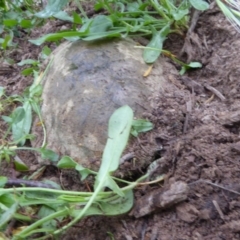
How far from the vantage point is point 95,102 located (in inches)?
54.6

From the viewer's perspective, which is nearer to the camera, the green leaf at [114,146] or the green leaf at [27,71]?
the green leaf at [114,146]

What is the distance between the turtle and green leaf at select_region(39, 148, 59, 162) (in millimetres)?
26

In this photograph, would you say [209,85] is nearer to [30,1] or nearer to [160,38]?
[160,38]

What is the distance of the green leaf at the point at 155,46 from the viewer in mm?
1496

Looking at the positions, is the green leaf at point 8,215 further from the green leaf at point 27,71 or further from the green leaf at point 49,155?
the green leaf at point 27,71

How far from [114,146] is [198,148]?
0.23 m

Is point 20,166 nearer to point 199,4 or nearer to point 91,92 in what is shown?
point 91,92

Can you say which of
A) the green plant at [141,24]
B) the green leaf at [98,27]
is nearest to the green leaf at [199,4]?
the green plant at [141,24]

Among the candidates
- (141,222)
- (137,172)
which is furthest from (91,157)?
(141,222)

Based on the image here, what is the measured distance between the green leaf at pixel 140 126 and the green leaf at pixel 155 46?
26cm

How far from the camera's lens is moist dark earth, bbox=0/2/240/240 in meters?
1.09

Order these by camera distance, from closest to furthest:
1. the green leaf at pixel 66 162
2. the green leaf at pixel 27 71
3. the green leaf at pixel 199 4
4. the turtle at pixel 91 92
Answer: the green leaf at pixel 66 162 → the turtle at pixel 91 92 → the green leaf at pixel 199 4 → the green leaf at pixel 27 71

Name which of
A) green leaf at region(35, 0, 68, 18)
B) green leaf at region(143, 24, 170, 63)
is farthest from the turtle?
green leaf at region(35, 0, 68, 18)

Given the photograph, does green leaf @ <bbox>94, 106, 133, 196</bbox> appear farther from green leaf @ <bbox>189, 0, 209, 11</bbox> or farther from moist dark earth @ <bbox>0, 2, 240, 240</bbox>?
green leaf @ <bbox>189, 0, 209, 11</bbox>
